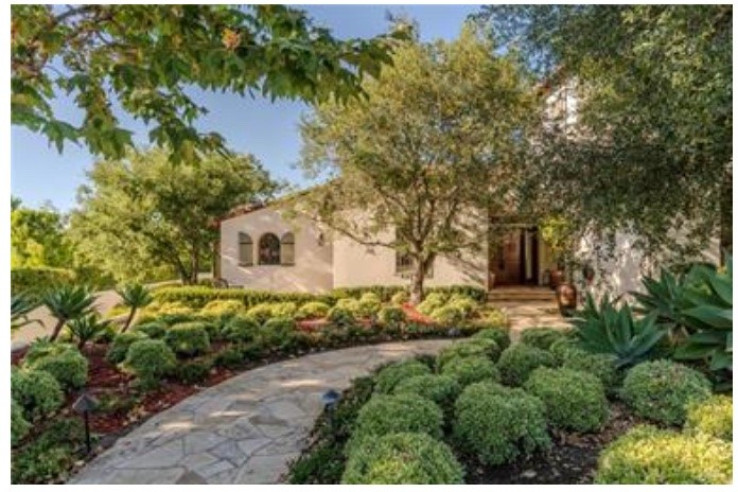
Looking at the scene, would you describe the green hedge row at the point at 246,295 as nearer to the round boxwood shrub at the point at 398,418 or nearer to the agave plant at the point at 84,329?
the agave plant at the point at 84,329

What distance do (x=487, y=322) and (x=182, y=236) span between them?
10.8 meters

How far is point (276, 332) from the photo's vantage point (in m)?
8.97

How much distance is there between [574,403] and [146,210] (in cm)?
1520

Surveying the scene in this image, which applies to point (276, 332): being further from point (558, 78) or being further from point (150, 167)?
point (150, 167)

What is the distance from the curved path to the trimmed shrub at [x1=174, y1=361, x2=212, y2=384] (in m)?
0.34

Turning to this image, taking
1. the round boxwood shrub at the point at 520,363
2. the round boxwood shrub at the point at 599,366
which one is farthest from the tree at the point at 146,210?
the round boxwood shrub at the point at 599,366

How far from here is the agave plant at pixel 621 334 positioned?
4629 mm

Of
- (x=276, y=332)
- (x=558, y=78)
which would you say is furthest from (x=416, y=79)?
(x=276, y=332)

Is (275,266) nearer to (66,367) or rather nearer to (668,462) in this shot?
(66,367)

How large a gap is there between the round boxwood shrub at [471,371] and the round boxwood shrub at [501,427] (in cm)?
83

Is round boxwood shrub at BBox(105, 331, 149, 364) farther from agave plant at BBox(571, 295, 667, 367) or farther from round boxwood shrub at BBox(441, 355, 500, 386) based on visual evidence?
agave plant at BBox(571, 295, 667, 367)

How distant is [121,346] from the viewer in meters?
7.17

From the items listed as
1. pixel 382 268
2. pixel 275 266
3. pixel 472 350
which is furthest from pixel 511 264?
pixel 472 350

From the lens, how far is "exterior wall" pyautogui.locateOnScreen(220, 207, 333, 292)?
16719mm
